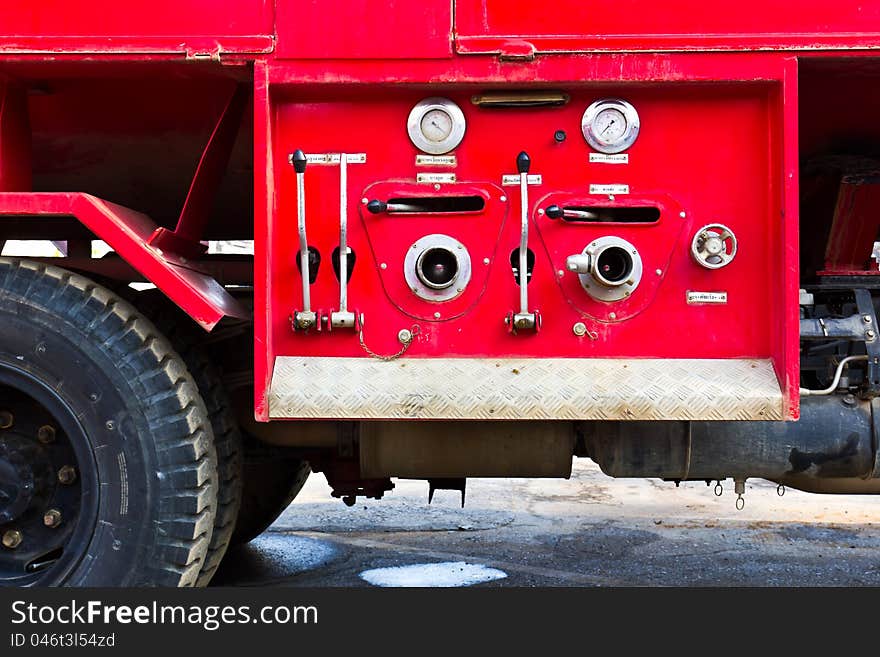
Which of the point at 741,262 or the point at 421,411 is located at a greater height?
the point at 741,262

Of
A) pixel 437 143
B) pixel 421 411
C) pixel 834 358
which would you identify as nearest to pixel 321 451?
pixel 421 411

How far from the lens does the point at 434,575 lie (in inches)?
170

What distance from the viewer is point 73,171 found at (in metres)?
3.65

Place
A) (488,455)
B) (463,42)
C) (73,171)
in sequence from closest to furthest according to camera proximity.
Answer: (463,42) < (488,455) < (73,171)

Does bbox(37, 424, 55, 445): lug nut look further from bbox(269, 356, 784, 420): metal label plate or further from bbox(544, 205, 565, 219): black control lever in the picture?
bbox(544, 205, 565, 219): black control lever

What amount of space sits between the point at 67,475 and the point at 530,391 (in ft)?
5.30

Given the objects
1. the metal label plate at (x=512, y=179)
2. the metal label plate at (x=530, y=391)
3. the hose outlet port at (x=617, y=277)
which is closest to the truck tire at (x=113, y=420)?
the metal label plate at (x=530, y=391)

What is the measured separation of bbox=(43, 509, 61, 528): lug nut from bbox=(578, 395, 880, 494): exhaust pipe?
6.30ft

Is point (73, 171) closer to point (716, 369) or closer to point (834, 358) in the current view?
point (716, 369)

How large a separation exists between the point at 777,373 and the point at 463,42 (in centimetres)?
145

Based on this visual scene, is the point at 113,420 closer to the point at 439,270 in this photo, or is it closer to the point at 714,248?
the point at 439,270

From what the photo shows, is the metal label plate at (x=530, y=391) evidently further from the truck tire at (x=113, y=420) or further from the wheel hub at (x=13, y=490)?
the wheel hub at (x=13, y=490)

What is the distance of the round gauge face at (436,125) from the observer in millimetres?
2816

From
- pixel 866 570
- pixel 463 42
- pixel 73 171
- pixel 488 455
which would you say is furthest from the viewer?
pixel 866 570
